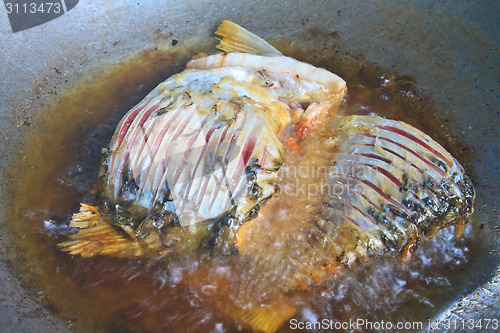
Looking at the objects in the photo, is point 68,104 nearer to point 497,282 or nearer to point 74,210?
point 74,210

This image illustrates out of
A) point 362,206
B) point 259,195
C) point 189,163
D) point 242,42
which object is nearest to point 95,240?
point 189,163

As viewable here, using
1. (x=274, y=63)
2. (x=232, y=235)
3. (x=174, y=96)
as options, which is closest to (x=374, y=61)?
(x=274, y=63)

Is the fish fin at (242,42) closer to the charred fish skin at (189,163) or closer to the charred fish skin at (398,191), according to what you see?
the charred fish skin at (189,163)

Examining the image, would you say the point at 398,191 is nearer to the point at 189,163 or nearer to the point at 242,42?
the point at 189,163

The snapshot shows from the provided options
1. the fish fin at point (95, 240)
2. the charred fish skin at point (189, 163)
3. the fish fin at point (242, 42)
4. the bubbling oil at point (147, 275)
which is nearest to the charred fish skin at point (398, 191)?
the bubbling oil at point (147, 275)

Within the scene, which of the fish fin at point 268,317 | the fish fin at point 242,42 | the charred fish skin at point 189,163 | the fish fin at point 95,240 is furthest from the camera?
the fish fin at point 242,42

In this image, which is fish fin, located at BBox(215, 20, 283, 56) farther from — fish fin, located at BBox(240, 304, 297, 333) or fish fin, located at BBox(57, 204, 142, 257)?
fish fin, located at BBox(240, 304, 297, 333)

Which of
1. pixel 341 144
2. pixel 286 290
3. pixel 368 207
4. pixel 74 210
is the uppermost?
pixel 341 144
